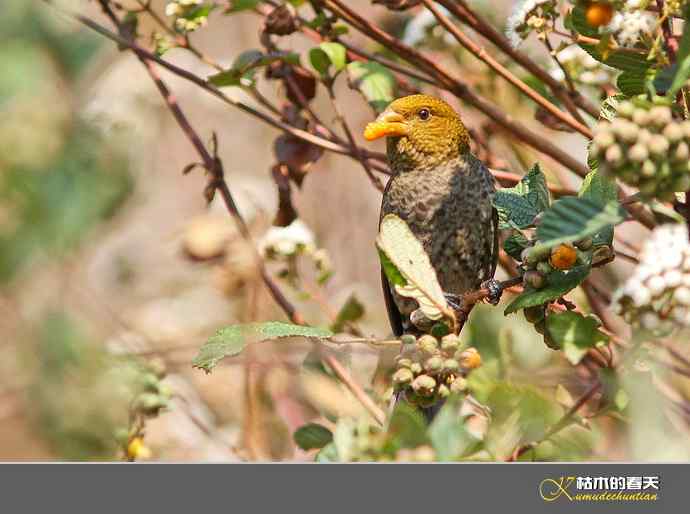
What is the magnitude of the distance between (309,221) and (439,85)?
1760mm

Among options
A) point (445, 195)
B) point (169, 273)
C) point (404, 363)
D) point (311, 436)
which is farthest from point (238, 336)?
point (169, 273)

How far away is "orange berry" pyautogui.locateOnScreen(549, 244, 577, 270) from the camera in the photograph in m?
1.44

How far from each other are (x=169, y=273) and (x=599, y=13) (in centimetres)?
291

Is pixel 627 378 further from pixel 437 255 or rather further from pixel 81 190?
pixel 437 255

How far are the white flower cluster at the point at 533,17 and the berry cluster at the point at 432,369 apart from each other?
2.59 feet

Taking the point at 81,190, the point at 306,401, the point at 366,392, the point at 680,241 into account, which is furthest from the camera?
the point at 306,401

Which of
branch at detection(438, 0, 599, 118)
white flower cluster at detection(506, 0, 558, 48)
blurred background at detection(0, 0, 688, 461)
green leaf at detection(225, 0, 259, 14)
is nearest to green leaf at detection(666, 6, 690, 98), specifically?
blurred background at detection(0, 0, 688, 461)

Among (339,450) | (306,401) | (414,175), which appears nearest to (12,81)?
(339,450)

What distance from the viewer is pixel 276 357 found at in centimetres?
298

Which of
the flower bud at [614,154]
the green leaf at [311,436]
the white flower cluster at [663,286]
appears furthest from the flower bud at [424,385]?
the green leaf at [311,436]

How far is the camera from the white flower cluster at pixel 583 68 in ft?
7.82

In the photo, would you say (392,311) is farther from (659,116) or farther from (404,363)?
(659,116)

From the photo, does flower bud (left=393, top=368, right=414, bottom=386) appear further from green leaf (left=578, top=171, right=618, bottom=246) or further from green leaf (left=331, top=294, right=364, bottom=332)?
green leaf (left=331, top=294, right=364, bottom=332)

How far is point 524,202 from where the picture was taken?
162cm
